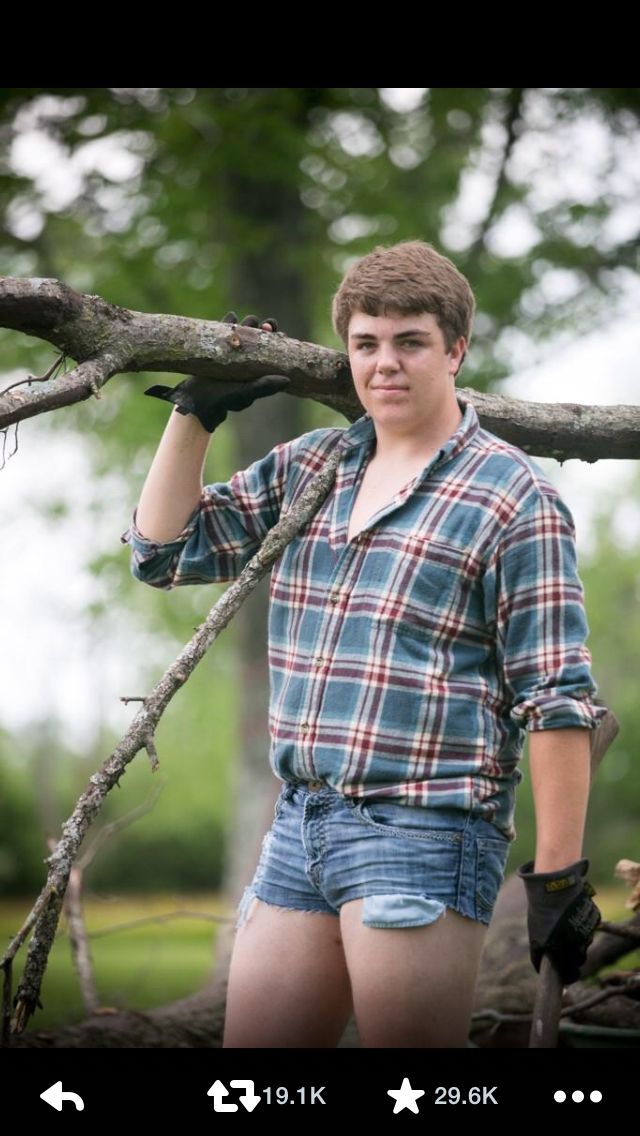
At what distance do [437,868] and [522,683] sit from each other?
1.17ft

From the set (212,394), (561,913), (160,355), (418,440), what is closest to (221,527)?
(212,394)

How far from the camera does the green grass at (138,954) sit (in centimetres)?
872

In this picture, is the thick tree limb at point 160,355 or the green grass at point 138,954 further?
the green grass at point 138,954

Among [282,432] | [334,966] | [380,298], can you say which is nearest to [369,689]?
[334,966]

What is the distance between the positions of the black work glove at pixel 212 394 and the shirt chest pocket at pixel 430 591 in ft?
1.96

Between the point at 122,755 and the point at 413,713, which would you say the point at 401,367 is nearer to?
the point at 413,713

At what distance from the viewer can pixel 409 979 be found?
1.92 m

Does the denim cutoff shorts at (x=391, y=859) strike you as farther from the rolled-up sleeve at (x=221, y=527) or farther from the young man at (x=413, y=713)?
the rolled-up sleeve at (x=221, y=527)

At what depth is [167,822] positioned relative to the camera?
533 inches

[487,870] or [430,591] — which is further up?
[430,591]

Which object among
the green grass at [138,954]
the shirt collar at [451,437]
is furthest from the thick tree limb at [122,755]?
the green grass at [138,954]

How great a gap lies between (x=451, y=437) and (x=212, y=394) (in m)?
0.55

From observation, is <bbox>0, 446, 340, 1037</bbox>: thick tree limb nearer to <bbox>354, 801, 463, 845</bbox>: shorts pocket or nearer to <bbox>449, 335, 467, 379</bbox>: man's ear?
<bbox>449, 335, 467, 379</bbox>: man's ear
